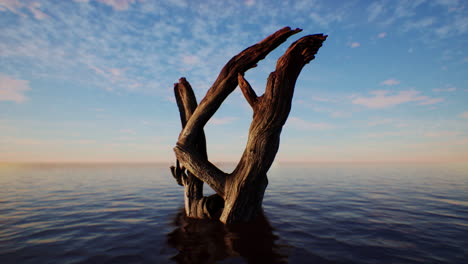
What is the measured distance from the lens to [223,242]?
212 inches

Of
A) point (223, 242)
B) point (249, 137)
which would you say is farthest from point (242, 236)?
point (249, 137)

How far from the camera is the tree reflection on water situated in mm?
4645

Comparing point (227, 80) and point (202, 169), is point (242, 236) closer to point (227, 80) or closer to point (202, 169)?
point (202, 169)

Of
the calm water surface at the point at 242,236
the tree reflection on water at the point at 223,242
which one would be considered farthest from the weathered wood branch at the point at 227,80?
the calm water surface at the point at 242,236

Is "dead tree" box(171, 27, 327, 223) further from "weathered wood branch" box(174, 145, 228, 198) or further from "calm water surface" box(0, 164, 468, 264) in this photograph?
"calm water surface" box(0, 164, 468, 264)

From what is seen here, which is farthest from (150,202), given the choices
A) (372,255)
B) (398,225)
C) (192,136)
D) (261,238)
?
(398,225)

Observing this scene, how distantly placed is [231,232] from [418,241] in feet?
16.2

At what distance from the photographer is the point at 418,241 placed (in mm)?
5680

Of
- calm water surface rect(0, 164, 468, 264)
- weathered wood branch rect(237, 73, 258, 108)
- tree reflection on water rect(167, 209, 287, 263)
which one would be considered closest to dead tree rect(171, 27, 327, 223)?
weathered wood branch rect(237, 73, 258, 108)

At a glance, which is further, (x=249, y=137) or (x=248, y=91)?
(x=248, y=91)

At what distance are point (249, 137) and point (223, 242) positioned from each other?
2.91 m

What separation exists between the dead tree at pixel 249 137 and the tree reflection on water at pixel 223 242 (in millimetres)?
473

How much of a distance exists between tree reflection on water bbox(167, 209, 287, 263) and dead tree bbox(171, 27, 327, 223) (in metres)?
0.47

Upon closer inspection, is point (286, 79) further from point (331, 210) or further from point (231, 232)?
point (331, 210)
